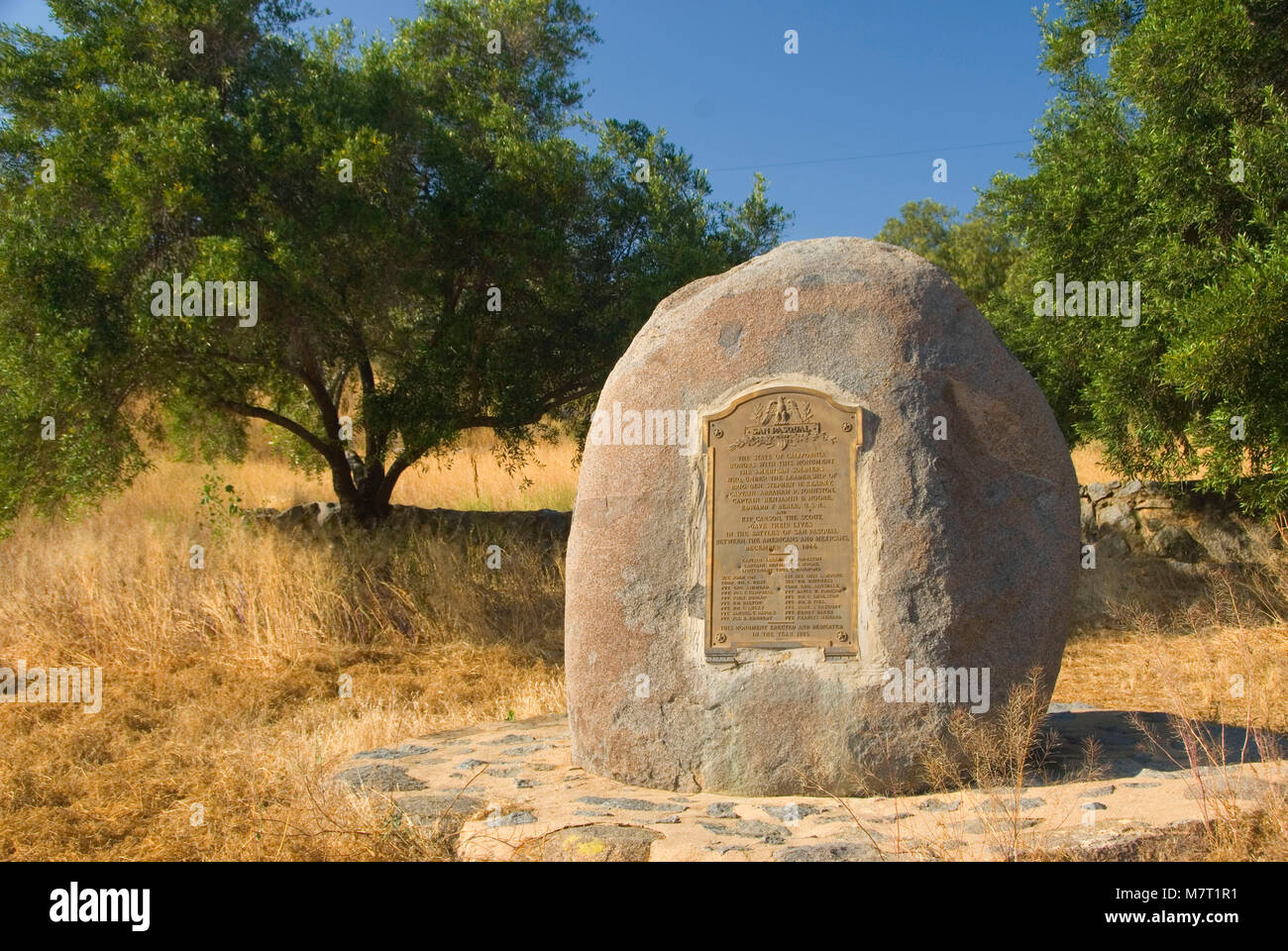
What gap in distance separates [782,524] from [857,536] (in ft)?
1.16

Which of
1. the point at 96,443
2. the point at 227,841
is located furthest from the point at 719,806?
the point at 96,443

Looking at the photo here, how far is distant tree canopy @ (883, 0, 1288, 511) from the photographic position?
26.5 ft

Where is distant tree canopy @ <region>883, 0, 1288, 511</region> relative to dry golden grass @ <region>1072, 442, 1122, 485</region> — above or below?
above

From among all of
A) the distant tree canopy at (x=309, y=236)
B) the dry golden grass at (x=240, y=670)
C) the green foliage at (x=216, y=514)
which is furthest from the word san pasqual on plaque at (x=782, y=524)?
the green foliage at (x=216, y=514)

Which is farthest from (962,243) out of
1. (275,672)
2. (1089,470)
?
(275,672)

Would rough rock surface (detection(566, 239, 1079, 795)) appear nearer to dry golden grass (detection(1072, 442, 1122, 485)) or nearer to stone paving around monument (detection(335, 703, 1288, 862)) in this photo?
stone paving around monument (detection(335, 703, 1288, 862))

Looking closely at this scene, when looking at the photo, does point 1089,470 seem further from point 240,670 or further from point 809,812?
point 809,812

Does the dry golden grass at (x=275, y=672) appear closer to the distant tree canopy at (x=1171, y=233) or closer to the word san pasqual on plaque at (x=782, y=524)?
the word san pasqual on plaque at (x=782, y=524)

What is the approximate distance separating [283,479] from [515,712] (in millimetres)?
9586

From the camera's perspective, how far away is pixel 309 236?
940cm

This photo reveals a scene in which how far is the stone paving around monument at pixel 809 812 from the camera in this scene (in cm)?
397

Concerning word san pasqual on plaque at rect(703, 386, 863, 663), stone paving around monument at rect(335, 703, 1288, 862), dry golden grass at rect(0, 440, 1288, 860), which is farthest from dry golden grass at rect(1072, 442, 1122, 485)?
word san pasqual on plaque at rect(703, 386, 863, 663)

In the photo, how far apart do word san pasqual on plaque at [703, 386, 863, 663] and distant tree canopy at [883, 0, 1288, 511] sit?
4.44 m

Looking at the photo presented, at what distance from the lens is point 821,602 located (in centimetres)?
483
